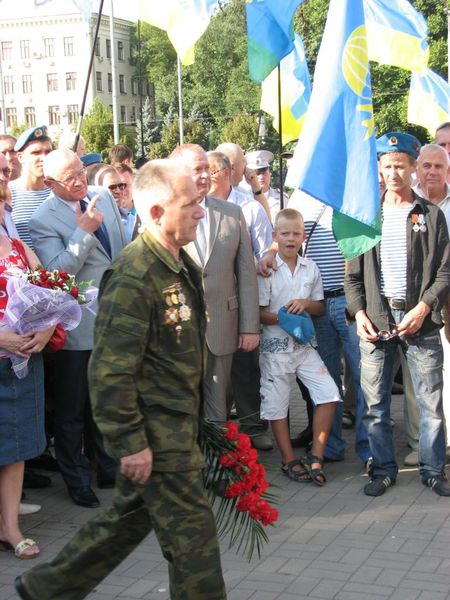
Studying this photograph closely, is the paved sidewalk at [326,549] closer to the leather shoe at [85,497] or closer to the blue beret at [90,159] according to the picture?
the leather shoe at [85,497]

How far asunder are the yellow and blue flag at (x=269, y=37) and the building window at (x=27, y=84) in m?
111

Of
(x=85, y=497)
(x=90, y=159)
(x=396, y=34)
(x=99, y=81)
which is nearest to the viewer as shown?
(x=85, y=497)

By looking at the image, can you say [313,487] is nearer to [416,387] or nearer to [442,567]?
[416,387]

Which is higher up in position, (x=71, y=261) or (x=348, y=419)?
(x=71, y=261)

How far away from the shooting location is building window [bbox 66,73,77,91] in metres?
111

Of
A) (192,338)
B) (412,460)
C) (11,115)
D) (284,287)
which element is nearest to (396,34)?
(284,287)

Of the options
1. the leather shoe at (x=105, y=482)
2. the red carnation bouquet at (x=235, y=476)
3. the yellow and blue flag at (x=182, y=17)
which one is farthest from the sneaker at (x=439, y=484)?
the yellow and blue flag at (x=182, y=17)

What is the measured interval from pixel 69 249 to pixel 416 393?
2.36 metres

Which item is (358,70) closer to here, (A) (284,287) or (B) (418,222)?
(B) (418,222)

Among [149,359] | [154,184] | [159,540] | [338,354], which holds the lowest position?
[159,540]

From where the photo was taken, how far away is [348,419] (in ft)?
26.2

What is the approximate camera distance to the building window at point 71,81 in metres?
111

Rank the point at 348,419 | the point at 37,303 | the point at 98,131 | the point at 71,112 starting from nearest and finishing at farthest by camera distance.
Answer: the point at 37,303 → the point at 348,419 → the point at 98,131 → the point at 71,112

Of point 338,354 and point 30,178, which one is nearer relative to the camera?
point 338,354
